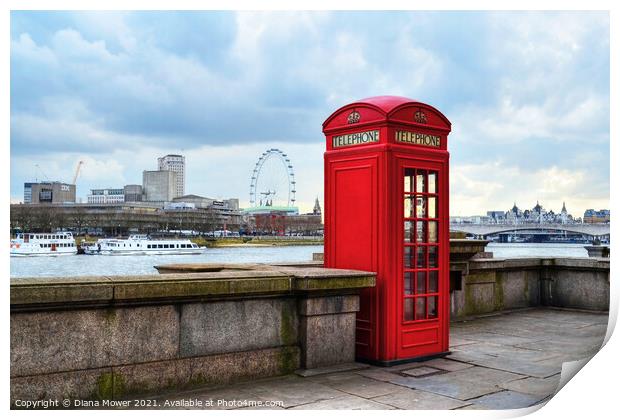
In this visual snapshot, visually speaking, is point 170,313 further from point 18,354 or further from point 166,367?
point 18,354

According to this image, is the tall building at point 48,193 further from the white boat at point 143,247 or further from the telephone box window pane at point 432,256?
the telephone box window pane at point 432,256

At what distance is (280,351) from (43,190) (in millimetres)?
81496

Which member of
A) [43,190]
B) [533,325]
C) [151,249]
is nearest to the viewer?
[533,325]

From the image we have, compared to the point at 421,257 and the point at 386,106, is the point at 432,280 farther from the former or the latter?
the point at 386,106

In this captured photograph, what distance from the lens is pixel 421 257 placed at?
684 cm

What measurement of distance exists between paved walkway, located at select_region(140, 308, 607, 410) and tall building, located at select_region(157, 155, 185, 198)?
129 metres

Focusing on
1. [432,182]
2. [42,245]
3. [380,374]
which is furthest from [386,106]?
[42,245]

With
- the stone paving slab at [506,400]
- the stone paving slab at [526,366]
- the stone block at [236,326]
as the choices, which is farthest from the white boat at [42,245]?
the stone paving slab at [506,400]

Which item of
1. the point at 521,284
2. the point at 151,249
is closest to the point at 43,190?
the point at 151,249

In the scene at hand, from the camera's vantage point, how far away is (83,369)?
4.97 meters

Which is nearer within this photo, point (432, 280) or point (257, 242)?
point (432, 280)

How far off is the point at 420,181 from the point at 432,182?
0.19 metres

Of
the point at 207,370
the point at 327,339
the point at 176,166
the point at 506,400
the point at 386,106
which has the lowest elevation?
the point at 506,400
